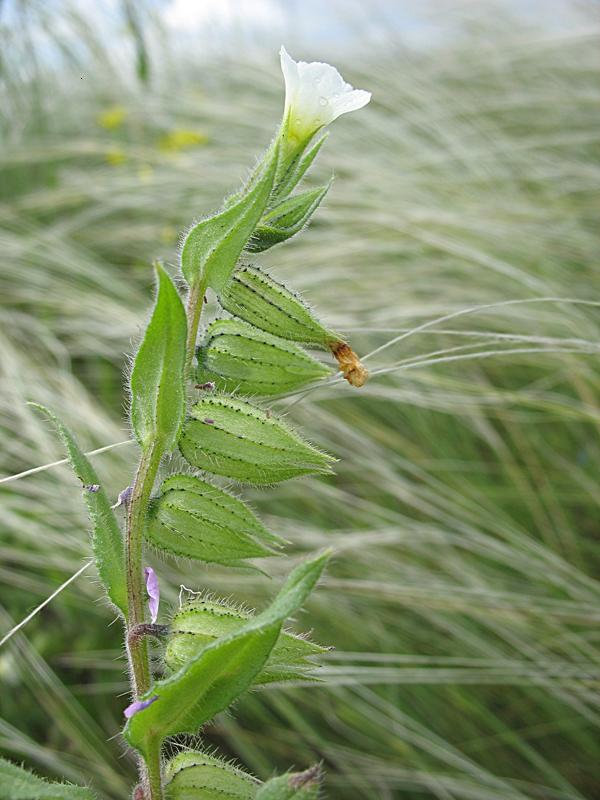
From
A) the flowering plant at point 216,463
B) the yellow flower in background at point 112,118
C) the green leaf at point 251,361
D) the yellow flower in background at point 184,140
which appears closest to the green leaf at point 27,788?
the flowering plant at point 216,463

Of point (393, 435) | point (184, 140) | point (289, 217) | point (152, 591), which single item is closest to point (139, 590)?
point (152, 591)

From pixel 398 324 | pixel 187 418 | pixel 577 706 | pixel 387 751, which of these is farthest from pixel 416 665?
pixel 187 418

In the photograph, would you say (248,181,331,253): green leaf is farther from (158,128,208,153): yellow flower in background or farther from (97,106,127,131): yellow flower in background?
(97,106,127,131): yellow flower in background

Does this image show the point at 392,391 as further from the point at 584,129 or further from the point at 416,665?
the point at 584,129

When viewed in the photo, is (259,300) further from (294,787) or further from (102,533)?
(294,787)

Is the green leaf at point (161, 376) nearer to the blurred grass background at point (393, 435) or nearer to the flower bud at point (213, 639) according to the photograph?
the flower bud at point (213, 639)

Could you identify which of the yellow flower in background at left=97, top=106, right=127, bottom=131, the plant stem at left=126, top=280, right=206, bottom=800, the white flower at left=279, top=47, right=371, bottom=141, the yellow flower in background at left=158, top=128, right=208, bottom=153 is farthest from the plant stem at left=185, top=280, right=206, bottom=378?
the yellow flower in background at left=97, top=106, right=127, bottom=131
